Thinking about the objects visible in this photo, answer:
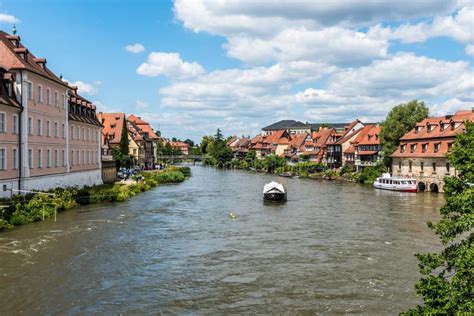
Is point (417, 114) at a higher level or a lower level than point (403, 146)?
higher

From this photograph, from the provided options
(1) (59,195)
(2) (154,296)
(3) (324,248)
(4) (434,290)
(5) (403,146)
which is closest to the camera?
(4) (434,290)

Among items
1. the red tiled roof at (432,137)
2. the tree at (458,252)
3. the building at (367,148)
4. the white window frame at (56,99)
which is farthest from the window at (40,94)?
the building at (367,148)

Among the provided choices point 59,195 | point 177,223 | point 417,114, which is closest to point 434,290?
point 177,223

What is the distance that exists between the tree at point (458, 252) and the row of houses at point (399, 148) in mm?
10632

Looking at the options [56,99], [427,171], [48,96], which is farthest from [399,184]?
[48,96]

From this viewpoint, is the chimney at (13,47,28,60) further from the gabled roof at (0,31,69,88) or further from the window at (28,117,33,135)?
the window at (28,117,33,135)

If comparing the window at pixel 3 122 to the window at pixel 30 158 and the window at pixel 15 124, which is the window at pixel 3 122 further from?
the window at pixel 30 158

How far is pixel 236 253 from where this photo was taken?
2144cm

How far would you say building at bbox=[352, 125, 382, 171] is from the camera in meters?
69.7

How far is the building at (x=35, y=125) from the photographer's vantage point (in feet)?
98.4

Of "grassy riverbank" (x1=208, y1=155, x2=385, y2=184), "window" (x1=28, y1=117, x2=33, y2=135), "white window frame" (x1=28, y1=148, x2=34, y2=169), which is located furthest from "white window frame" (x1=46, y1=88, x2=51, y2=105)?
"grassy riverbank" (x1=208, y1=155, x2=385, y2=184)

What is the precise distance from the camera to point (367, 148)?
238ft

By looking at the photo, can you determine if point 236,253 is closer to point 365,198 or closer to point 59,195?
point 59,195

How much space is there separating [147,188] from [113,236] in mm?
26818
